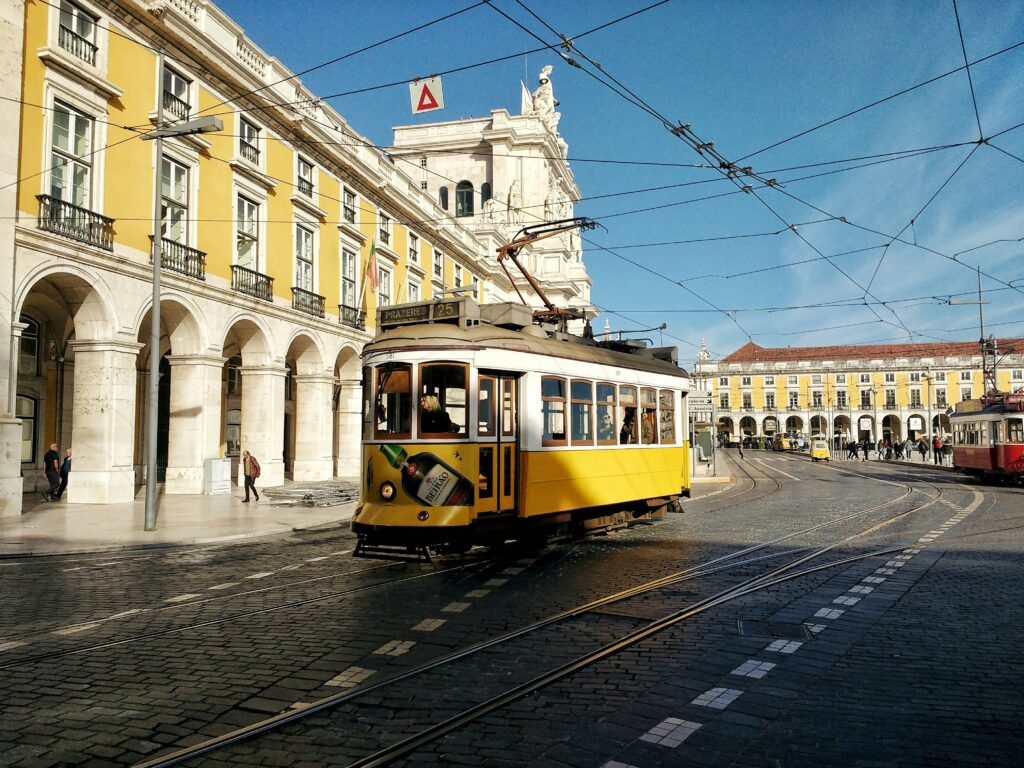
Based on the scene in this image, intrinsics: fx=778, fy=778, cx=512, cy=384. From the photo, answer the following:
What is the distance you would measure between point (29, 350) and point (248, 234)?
7324 mm

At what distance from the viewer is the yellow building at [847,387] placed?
101 metres

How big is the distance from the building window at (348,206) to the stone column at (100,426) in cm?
1324

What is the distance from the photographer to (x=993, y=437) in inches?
1190

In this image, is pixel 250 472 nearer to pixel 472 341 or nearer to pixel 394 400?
pixel 394 400

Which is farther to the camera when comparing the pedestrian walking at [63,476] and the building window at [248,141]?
the building window at [248,141]

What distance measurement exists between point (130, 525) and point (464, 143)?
162ft

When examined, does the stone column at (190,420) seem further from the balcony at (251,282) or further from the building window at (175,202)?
the building window at (175,202)

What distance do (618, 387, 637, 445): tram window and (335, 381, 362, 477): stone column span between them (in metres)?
20.3

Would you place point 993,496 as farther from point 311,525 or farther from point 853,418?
point 853,418

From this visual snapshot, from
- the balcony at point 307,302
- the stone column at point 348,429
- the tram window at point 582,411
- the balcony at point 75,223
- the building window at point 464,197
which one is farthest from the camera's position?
Result: the building window at point 464,197

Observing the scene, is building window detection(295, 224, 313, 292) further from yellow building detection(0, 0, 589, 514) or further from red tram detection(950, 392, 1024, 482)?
red tram detection(950, 392, 1024, 482)

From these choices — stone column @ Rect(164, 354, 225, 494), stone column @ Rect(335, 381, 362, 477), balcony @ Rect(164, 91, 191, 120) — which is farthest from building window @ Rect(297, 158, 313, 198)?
stone column @ Rect(335, 381, 362, 477)

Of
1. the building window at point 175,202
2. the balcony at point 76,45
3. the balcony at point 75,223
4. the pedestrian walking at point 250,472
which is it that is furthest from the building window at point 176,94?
the pedestrian walking at point 250,472

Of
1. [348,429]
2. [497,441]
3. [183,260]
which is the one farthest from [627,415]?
[348,429]
